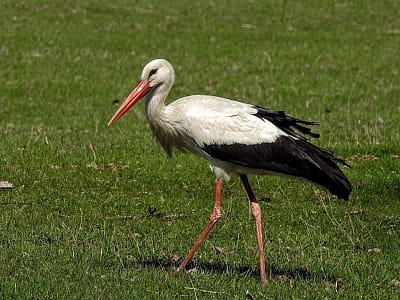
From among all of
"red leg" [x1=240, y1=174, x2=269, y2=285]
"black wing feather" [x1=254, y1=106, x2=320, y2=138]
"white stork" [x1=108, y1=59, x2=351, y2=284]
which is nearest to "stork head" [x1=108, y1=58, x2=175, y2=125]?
"white stork" [x1=108, y1=59, x2=351, y2=284]

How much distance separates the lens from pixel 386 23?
25000mm

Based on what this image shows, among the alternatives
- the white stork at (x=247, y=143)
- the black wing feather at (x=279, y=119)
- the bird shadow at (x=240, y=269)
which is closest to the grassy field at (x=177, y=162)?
the bird shadow at (x=240, y=269)

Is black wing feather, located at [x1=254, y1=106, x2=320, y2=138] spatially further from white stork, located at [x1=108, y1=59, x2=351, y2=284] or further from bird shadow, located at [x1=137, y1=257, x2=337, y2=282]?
bird shadow, located at [x1=137, y1=257, x2=337, y2=282]

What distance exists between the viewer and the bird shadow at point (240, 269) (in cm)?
774

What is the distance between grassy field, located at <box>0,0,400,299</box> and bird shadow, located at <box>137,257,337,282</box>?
0.02 metres

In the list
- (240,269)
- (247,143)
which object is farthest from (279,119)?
(240,269)

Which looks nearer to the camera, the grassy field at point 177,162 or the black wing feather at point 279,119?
the grassy field at point 177,162

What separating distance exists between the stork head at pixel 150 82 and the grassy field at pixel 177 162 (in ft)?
4.36

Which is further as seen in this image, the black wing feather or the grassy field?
the black wing feather

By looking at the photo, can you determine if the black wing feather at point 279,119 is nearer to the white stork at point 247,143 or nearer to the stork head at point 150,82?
the white stork at point 247,143

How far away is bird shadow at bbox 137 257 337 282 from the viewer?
7.74 meters

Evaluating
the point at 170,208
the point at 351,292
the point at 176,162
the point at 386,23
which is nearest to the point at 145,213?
the point at 170,208

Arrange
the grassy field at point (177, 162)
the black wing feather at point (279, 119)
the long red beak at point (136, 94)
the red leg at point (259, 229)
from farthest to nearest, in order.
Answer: the long red beak at point (136, 94), the black wing feather at point (279, 119), the grassy field at point (177, 162), the red leg at point (259, 229)

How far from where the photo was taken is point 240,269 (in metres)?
7.98
